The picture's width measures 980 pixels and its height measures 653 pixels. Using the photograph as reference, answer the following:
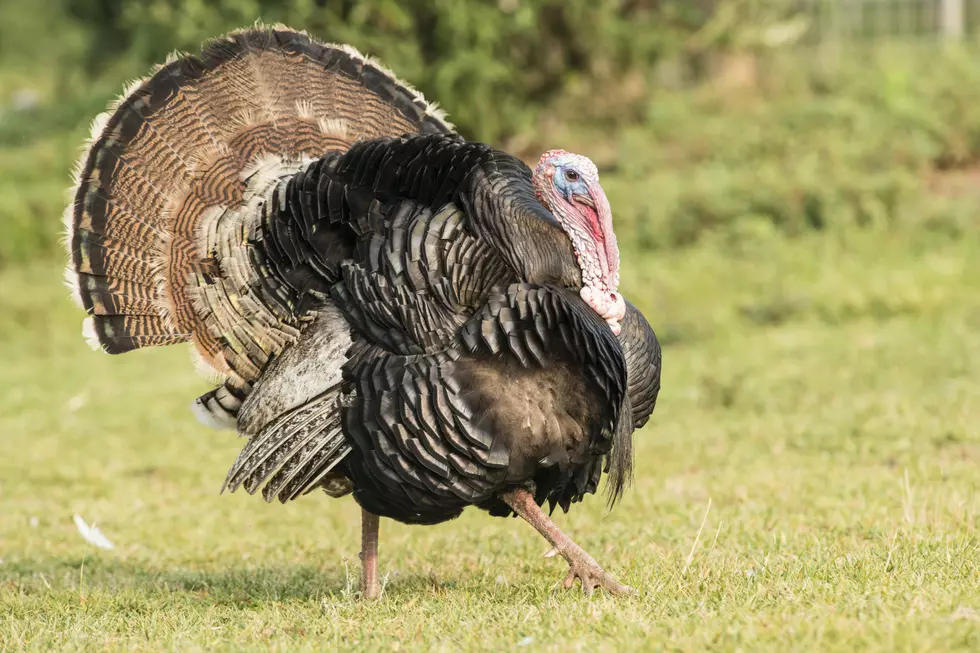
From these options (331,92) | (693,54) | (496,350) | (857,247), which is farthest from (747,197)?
(496,350)

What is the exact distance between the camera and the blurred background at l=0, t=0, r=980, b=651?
184 inches

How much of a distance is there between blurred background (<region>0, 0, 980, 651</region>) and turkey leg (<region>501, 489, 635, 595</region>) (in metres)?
0.17

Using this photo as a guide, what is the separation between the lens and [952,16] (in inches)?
667

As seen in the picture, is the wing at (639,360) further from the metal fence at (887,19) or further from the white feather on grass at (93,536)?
the metal fence at (887,19)

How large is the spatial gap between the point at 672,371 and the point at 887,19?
9.02 meters

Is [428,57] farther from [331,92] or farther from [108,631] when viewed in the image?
[108,631]

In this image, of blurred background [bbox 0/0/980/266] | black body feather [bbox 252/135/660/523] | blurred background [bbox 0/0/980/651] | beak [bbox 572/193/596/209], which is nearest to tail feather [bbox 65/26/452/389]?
black body feather [bbox 252/135/660/523]

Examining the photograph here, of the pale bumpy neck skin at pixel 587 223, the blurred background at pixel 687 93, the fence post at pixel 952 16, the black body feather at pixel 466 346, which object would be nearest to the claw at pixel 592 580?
the black body feather at pixel 466 346

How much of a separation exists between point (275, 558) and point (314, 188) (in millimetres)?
2041

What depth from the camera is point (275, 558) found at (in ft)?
20.7

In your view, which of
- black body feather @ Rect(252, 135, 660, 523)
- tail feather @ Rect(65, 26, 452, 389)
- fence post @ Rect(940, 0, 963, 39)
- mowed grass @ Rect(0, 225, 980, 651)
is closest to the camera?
mowed grass @ Rect(0, 225, 980, 651)

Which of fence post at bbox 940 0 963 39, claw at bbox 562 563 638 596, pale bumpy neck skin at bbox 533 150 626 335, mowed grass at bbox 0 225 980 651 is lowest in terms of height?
mowed grass at bbox 0 225 980 651

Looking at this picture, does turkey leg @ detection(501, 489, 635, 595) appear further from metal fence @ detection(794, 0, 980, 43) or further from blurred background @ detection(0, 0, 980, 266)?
metal fence @ detection(794, 0, 980, 43)

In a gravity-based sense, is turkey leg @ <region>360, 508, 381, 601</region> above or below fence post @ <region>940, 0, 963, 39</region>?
below
